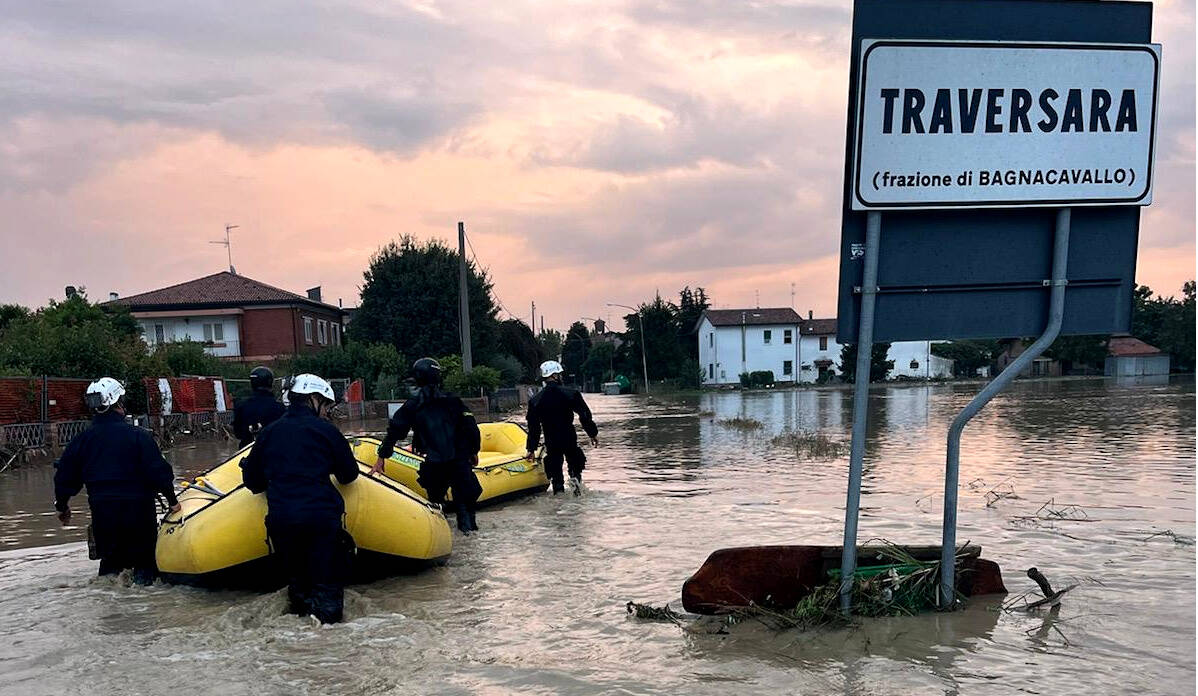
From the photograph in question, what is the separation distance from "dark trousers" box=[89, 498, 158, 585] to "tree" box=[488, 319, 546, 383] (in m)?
55.2

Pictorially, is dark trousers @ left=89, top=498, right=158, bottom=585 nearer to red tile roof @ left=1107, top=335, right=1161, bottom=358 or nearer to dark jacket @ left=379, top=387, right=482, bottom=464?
dark jacket @ left=379, top=387, right=482, bottom=464

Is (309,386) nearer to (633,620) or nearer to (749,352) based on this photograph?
(633,620)

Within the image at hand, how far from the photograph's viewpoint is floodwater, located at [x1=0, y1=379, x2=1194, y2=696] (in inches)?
191

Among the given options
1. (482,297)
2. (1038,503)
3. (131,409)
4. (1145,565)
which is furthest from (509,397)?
(1145,565)

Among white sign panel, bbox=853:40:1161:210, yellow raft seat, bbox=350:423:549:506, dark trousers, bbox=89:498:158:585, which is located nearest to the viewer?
white sign panel, bbox=853:40:1161:210

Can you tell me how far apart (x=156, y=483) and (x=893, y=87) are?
565 centimetres

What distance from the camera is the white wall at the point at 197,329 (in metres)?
49.1

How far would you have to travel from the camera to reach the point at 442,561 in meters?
7.61

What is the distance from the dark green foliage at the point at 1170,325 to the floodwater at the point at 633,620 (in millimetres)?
68086

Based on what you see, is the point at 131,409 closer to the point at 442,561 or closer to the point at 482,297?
the point at 442,561

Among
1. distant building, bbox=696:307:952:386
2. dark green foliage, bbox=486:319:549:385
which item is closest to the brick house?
dark green foliage, bbox=486:319:549:385

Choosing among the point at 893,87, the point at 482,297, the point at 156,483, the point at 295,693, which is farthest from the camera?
the point at 482,297

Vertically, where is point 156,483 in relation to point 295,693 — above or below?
above

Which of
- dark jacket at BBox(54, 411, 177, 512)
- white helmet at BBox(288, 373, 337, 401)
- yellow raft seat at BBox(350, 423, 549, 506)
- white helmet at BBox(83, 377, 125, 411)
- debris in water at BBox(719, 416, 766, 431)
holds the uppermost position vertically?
white helmet at BBox(288, 373, 337, 401)
